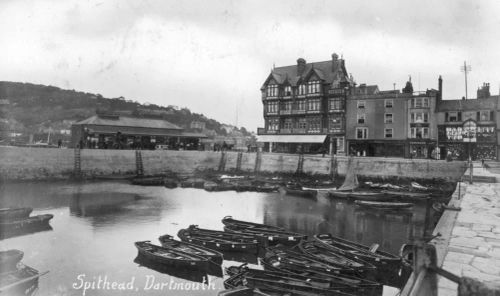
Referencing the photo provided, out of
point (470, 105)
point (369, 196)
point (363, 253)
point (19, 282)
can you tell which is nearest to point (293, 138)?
point (470, 105)

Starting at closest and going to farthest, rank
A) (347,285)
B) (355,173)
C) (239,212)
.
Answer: (347,285), (239,212), (355,173)

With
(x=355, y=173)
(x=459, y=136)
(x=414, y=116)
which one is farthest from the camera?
(x=414, y=116)

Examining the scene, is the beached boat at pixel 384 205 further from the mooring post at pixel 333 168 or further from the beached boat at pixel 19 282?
the beached boat at pixel 19 282

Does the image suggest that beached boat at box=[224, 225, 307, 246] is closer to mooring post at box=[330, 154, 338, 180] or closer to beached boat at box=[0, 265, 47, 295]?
beached boat at box=[0, 265, 47, 295]

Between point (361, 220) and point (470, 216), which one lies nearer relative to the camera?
point (470, 216)

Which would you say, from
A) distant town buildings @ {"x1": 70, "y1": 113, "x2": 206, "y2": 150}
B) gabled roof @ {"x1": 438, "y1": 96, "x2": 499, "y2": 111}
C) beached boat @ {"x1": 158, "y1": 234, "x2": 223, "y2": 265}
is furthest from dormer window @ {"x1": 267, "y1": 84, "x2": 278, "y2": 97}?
beached boat @ {"x1": 158, "y1": 234, "x2": 223, "y2": 265}

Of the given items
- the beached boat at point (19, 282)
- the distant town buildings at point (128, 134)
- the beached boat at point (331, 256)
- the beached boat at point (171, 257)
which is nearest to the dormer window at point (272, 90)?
the distant town buildings at point (128, 134)

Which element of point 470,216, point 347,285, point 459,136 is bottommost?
point 347,285

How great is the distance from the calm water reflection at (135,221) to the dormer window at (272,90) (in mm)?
32892

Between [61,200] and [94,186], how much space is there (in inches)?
430

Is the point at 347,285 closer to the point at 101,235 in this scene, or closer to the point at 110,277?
the point at 110,277

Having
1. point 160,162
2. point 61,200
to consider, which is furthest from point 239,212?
point 160,162

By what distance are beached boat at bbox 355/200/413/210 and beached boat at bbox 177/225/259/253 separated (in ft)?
59.9

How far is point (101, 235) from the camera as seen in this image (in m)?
25.0
